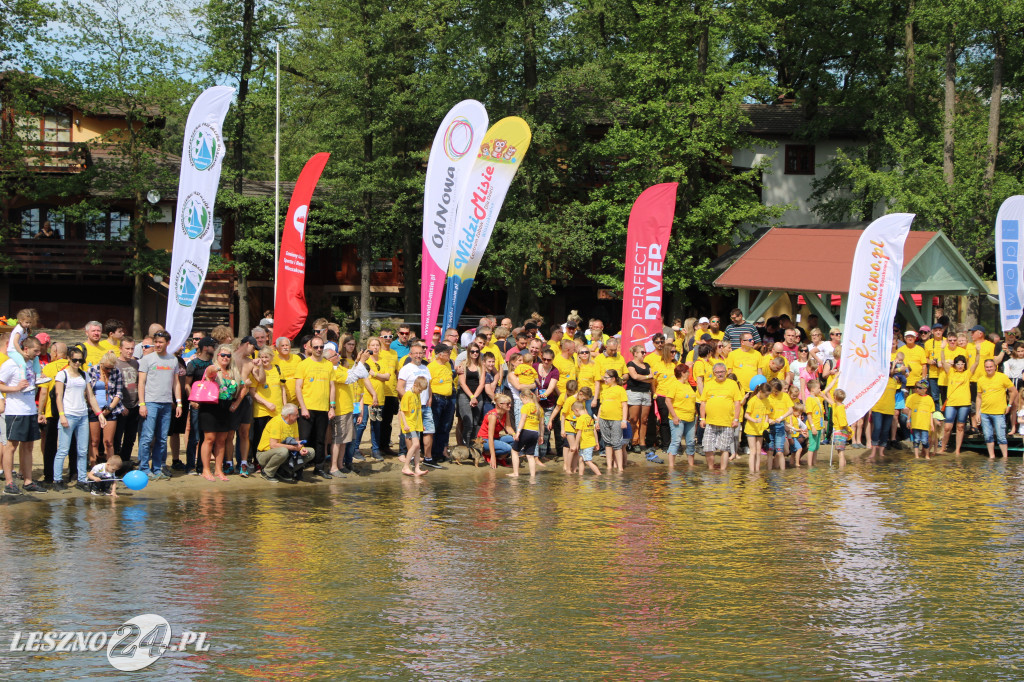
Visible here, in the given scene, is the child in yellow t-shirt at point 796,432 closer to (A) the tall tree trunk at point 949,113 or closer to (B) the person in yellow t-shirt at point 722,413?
(B) the person in yellow t-shirt at point 722,413

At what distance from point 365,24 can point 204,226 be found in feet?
74.8

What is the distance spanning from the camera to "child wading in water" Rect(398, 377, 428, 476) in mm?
15461

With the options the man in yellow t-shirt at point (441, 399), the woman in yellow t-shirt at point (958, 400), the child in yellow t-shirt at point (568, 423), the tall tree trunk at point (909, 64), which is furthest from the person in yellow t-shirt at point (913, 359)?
the tall tree trunk at point (909, 64)

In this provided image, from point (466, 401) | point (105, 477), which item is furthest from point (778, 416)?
point (105, 477)

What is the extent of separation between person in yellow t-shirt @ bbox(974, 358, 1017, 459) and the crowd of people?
25mm

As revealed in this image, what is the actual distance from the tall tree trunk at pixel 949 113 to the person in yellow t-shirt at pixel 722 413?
19.6m

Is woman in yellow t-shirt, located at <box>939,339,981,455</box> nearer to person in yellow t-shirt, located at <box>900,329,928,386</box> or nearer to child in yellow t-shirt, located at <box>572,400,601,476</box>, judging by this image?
person in yellow t-shirt, located at <box>900,329,928,386</box>

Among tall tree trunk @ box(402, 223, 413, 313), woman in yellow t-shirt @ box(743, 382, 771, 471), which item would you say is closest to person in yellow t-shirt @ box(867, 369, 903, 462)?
woman in yellow t-shirt @ box(743, 382, 771, 471)

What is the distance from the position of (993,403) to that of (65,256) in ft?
101

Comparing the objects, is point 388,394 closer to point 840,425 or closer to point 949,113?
point 840,425

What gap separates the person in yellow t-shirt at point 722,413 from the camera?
1658 centimetres

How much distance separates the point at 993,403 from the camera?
18703mm

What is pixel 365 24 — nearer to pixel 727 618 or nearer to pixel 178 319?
pixel 178 319

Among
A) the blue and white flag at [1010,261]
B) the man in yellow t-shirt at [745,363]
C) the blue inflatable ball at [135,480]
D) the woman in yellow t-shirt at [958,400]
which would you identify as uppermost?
the blue and white flag at [1010,261]
